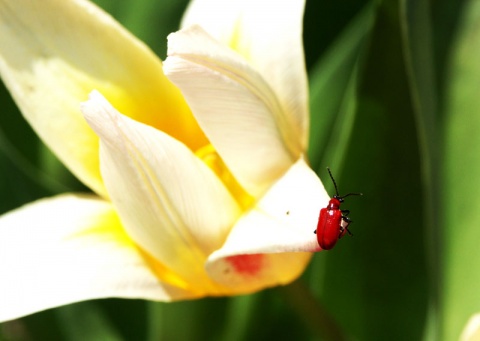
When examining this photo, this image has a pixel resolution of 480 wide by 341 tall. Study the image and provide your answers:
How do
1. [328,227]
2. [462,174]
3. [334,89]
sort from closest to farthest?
1. [328,227]
2. [462,174]
3. [334,89]

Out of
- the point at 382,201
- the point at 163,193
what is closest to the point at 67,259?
the point at 163,193

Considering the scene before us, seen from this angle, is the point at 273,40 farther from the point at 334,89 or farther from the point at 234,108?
the point at 334,89

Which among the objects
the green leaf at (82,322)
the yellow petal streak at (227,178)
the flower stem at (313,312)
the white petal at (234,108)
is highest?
the white petal at (234,108)

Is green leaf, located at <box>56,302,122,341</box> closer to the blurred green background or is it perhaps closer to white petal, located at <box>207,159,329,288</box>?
the blurred green background

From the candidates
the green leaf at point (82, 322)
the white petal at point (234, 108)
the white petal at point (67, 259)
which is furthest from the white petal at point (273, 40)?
the green leaf at point (82, 322)

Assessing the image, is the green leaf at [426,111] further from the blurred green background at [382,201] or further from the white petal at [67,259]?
the white petal at [67,259]

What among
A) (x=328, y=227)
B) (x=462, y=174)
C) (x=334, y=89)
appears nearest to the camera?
(x=328, y=227)

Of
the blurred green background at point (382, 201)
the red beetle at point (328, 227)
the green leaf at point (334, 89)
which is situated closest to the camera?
the red beetle at point (328, 227)

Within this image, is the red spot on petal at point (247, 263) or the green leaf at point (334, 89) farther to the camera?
the green leaf at point (334, 89)
